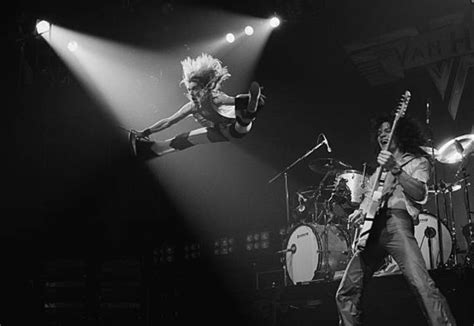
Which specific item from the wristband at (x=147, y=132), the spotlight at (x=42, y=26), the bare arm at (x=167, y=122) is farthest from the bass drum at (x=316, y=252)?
the spotlight at (x=42, y=26)

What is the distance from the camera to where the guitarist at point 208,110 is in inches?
320

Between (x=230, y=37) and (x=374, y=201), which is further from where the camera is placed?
(x=230, y=37)

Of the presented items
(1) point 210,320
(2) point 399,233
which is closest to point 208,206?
(1) point 210,320

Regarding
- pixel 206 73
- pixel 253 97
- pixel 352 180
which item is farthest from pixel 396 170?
pixel 206 73

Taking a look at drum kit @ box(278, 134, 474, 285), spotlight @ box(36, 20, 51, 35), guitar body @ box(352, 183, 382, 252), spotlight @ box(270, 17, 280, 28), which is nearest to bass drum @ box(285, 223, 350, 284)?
drum kit @ box(278, 134, 474, 285)

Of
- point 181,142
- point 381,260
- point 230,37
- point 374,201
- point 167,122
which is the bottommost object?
point 381,260

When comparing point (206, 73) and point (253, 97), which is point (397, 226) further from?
point (206, 73)

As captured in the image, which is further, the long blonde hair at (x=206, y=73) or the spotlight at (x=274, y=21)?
the spotlight at (x=274, y=21)

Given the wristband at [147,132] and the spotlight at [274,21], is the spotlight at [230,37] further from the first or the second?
the wristband at [147,132]

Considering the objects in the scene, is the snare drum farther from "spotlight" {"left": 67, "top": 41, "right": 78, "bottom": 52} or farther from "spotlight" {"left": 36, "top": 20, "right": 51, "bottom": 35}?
"spotlight" {"left": 36, "top": 20, "right": 51, "bottom": 35}

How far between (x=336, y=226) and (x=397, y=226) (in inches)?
140

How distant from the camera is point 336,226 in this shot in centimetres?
866

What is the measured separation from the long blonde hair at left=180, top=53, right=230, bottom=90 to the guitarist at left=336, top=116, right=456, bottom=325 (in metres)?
3.37

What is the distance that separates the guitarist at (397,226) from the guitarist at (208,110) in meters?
2.61
